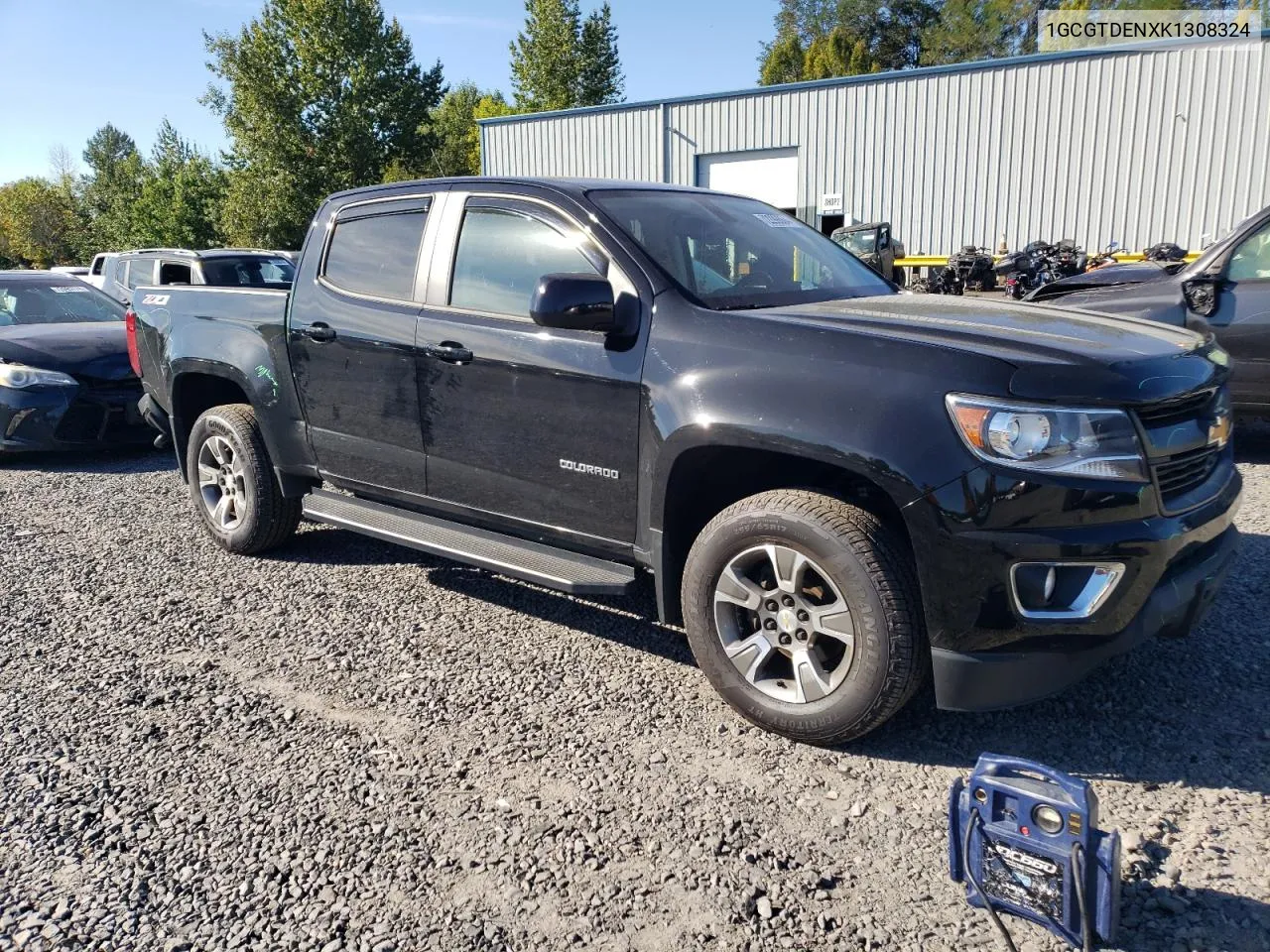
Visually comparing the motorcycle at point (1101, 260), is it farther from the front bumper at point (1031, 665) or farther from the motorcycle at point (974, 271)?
the front bumper at point (1031, 665)

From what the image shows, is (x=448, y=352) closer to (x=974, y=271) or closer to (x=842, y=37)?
(x=974, y=271)

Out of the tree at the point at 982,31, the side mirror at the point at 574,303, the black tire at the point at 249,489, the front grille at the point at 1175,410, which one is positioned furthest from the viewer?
the tree at the point at 982,31

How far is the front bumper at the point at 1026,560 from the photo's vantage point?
263cm

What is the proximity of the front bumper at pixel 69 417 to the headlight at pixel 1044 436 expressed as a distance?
6.97 meters

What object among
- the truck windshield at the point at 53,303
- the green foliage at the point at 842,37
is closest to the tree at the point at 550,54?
the green foliage at the point at 842,37

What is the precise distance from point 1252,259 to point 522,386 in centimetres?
533

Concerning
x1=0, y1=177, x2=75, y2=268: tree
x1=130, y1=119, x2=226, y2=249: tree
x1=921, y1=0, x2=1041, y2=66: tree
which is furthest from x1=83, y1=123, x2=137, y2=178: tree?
x1=921, y1=0, x2=1041, y2=66: tree

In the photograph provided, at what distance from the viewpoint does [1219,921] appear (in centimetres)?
220

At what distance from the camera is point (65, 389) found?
7.66 m

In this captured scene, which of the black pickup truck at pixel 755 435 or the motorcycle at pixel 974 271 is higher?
the motorcycle at pixel 974 271

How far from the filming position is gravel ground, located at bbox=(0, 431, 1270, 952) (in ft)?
7.59

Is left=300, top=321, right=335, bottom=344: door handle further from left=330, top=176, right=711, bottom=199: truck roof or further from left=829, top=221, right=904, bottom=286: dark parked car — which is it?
left=829, top=221, right=904, bottom=286: dark parked car

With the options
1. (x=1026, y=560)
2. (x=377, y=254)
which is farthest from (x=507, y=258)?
(x=1026, y=560)

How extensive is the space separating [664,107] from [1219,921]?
2225 cm
